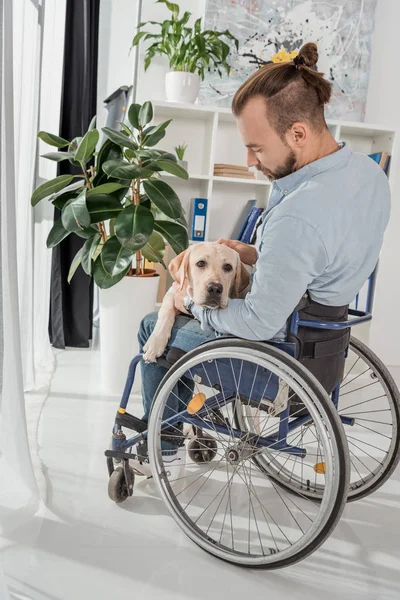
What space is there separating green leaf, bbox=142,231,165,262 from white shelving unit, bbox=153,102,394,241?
0.70 metres

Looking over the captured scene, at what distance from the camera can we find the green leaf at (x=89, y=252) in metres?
2.60

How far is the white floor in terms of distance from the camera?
1478mm

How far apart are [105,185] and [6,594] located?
5.39 feet

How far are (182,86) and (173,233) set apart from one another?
1.03 m

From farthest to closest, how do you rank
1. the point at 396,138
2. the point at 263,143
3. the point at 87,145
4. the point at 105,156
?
the point at 396,138, the point at 105,156, the point at 87,145, the point at 263,143

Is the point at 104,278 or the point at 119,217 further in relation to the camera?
the point at 104,278

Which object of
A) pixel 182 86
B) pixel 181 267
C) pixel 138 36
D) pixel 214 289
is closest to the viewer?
pixel 214 289

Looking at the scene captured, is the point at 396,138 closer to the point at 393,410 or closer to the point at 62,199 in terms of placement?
the point at 62,199

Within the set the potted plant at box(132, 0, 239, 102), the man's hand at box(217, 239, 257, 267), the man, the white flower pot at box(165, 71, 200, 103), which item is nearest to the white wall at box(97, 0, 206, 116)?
the potted plant at box(132, 0, 239, 102)

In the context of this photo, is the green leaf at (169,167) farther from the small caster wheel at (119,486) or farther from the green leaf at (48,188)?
the small caster wheel at (119,486)

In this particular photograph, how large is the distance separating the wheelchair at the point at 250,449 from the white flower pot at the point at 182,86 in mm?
1923

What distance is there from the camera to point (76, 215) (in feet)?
7.89

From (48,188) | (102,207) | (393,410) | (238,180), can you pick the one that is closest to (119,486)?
(393,410)

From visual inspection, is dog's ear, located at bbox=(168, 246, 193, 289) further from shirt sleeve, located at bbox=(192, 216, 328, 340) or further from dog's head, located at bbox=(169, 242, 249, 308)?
shirt sleeve, located at bbox=(192, 216, 328, 340)
